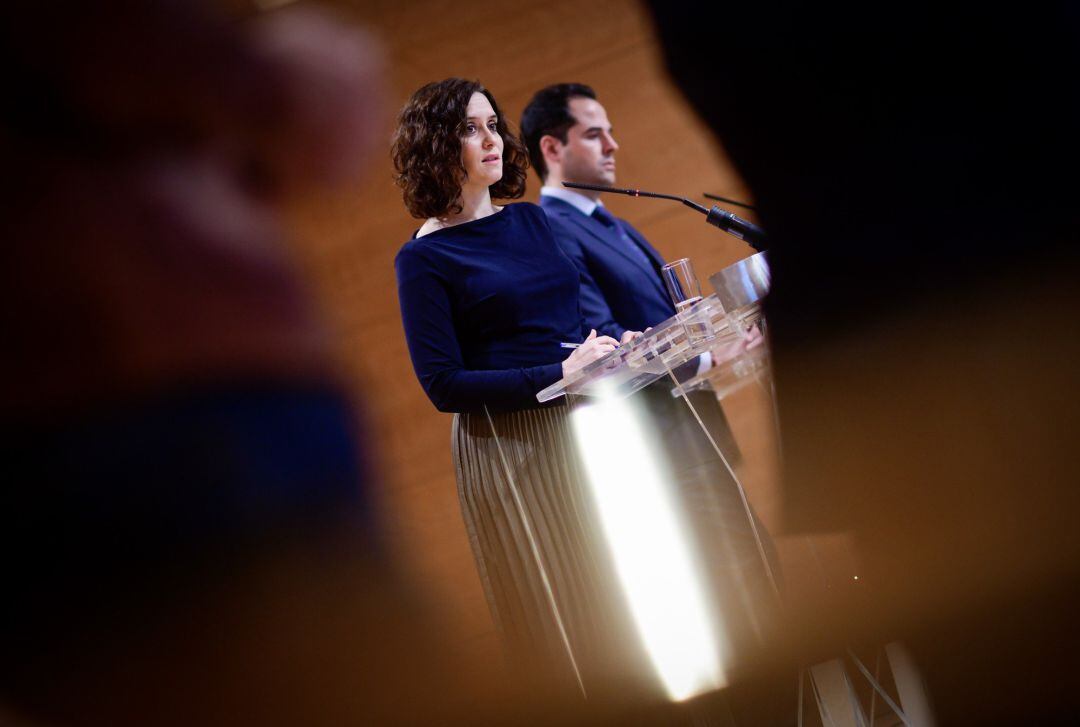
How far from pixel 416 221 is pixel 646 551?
1.42m

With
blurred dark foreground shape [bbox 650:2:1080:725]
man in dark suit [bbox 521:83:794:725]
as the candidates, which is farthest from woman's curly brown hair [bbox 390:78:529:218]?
blurred dark foreground shape [bbox 650:2:1080:725]

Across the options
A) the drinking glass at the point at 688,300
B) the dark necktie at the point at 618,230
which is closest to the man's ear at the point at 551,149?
the dark necktie at the point at 618,230

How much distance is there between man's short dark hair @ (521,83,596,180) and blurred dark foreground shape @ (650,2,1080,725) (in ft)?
3.06

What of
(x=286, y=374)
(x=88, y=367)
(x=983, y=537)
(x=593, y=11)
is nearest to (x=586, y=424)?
(x=983, y=537)

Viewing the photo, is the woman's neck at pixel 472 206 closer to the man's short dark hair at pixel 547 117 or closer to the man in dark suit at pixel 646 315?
the man in dark suit at pixel 646 315

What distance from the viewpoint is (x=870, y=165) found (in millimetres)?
988

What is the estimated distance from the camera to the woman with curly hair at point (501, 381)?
1.45 meters

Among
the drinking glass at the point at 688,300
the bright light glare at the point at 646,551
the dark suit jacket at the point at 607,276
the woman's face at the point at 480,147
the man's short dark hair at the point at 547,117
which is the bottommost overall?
the bright light glare at the point at 646,551

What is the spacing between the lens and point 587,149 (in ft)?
6.30

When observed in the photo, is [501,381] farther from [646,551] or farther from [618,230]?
[618,230]

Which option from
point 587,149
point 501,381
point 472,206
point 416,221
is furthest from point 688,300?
point 416,221

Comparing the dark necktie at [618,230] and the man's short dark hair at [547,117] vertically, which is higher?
the man's short dark hair at [547,117]

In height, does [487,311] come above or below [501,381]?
above

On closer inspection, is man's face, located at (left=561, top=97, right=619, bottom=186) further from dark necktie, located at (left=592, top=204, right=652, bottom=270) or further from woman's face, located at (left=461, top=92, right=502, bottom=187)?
woman's face, located at (left=461, top=92, right=502, bottom=187)
